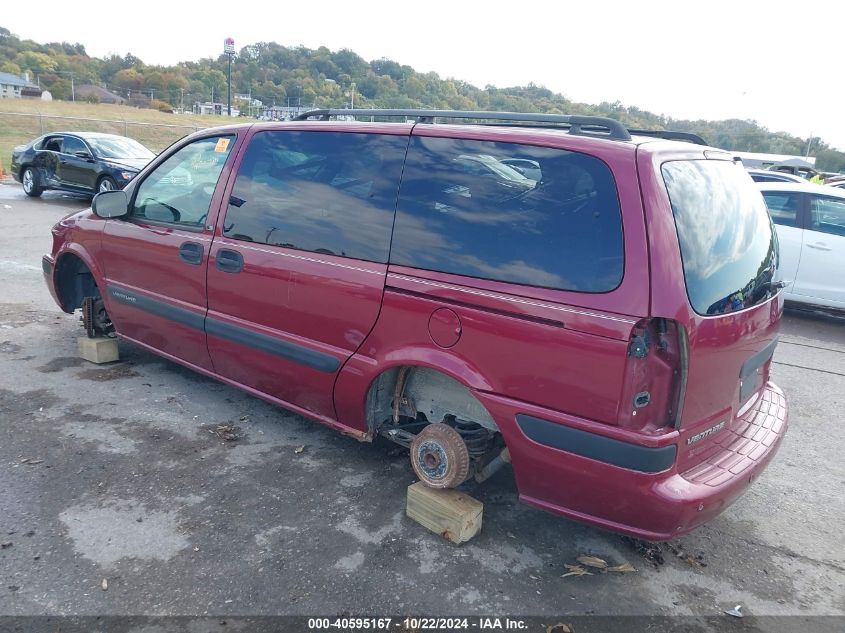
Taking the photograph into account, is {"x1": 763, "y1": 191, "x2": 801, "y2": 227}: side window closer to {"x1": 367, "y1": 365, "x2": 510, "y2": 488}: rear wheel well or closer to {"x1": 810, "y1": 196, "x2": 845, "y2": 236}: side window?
{"x1": 810, "y1": 196, "x2": 845, "y2": 236}: side window

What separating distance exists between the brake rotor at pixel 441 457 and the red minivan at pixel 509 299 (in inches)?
0.4

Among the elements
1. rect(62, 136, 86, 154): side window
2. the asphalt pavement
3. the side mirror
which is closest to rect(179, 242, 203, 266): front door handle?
the side mirror

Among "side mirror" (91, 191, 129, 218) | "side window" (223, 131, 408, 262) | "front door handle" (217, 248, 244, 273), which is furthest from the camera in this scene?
"side mirror" (91, 191, 129, 218)

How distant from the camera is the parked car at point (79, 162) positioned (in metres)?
13.2

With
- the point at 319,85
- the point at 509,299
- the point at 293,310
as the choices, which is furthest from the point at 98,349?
the point at 319,85

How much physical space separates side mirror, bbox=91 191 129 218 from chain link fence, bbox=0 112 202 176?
2460cm

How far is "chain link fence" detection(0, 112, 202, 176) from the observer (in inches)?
1083

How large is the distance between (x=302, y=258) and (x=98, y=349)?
237 centimetres

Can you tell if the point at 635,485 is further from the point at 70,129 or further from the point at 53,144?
the point at 70,129

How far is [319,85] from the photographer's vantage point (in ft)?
66.0

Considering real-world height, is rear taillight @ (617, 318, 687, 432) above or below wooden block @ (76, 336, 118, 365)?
above

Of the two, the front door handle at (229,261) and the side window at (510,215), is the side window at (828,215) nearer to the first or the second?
the side window at (510,215)

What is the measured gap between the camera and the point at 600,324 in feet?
8.12

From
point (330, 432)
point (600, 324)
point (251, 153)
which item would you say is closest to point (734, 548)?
point (600, 324)
